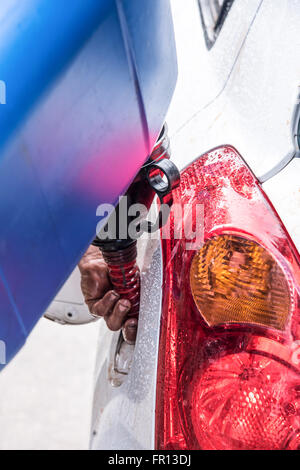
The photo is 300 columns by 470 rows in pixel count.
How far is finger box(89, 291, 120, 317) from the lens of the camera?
1.26 m

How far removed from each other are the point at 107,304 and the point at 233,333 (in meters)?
0.37

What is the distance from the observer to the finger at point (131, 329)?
1.23 meters

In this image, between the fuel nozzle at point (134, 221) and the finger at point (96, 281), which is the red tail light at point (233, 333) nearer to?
the fuel nozzle at point (134, 221)

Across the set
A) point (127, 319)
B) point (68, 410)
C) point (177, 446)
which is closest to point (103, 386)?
point (127, 319)

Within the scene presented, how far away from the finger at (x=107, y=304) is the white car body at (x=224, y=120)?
10cm

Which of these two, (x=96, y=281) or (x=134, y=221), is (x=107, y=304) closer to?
(x=96, y=281)

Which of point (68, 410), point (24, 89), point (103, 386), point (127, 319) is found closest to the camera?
point (24, 89)

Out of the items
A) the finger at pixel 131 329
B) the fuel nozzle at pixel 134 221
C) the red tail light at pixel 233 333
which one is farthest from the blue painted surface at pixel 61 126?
the finger at pixel 131 329

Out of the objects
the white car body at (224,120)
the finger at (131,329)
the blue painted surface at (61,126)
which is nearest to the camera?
the blue painted surface at (61,126)

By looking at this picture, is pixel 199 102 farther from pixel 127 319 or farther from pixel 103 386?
pixel 103 386

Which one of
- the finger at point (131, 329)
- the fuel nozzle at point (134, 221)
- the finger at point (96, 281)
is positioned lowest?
the finger at point (131, 329)

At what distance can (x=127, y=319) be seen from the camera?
1.24m

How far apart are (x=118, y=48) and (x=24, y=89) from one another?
194mm

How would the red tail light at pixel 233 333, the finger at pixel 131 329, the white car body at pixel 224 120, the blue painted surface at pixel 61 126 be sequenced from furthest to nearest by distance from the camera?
the finger at pixel 131 329
the white car body at pixel 224 120
the red tail light at pixel 233 333
the blue painted surface at pixel 61 126
